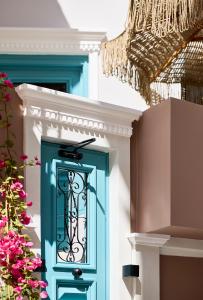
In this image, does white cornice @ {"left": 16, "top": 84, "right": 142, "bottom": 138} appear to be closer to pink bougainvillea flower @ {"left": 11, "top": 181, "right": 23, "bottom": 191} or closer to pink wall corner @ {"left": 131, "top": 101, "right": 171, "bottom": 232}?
pink wall corner @ {"left": 131, "top": 101, "right": 171, "bottom": 232}

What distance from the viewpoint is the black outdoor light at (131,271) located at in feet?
29.2

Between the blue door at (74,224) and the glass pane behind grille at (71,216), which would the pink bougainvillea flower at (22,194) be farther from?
the glass pane behind grille at (71,216)

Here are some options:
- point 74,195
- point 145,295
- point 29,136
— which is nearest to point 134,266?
point 145,295

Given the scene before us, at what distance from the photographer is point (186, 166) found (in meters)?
9.00

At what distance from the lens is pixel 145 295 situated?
902 cm

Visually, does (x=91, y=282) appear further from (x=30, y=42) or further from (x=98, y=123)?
(x=30, y=42)

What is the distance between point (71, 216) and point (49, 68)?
2.55 metres

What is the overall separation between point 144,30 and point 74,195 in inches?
71.5

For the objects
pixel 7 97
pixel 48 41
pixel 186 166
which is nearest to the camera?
pixel 7 97

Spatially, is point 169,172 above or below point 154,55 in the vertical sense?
below

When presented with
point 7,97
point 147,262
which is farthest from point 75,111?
point 147,262

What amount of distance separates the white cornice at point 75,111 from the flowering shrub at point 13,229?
0.24m

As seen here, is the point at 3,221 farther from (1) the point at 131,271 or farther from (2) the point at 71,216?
(1) the point at 131,271

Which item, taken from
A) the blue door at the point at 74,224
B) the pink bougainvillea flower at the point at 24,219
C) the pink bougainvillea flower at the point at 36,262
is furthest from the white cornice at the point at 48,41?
the pink bougainvillea flower at the point at 36,262
